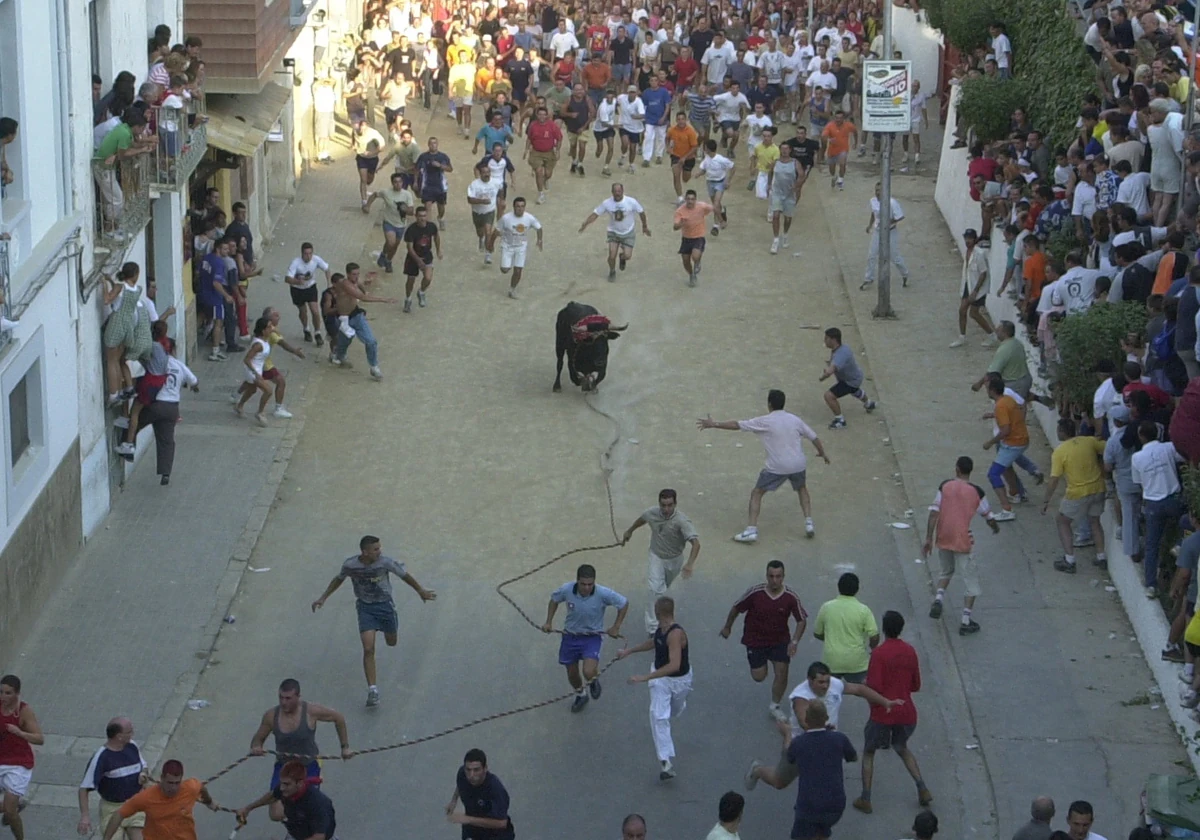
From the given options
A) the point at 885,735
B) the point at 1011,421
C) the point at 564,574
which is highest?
the point at 1011,421

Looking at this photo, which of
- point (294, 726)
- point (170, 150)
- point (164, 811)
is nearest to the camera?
point (164, 811)

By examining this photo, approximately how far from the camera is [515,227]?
2527 cm

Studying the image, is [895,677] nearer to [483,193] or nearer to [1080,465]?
[1080,465]

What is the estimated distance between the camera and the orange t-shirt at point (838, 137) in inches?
1206

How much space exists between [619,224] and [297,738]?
14119mm

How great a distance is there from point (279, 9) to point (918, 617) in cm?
1330

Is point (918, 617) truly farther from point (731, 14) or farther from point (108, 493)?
point (731, 14)

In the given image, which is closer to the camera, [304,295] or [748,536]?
[748,536]

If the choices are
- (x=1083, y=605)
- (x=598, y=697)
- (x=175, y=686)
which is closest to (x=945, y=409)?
(x=1083, y=605)

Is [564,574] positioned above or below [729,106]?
below

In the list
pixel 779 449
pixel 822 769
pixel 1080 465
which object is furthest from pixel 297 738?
pixel 1080 465

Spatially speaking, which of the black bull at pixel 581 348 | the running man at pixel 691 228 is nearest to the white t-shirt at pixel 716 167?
the running man at pixel 691 228

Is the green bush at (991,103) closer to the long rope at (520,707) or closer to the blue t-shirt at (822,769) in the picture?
the long rope at (520,707)

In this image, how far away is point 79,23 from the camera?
58.4ft
